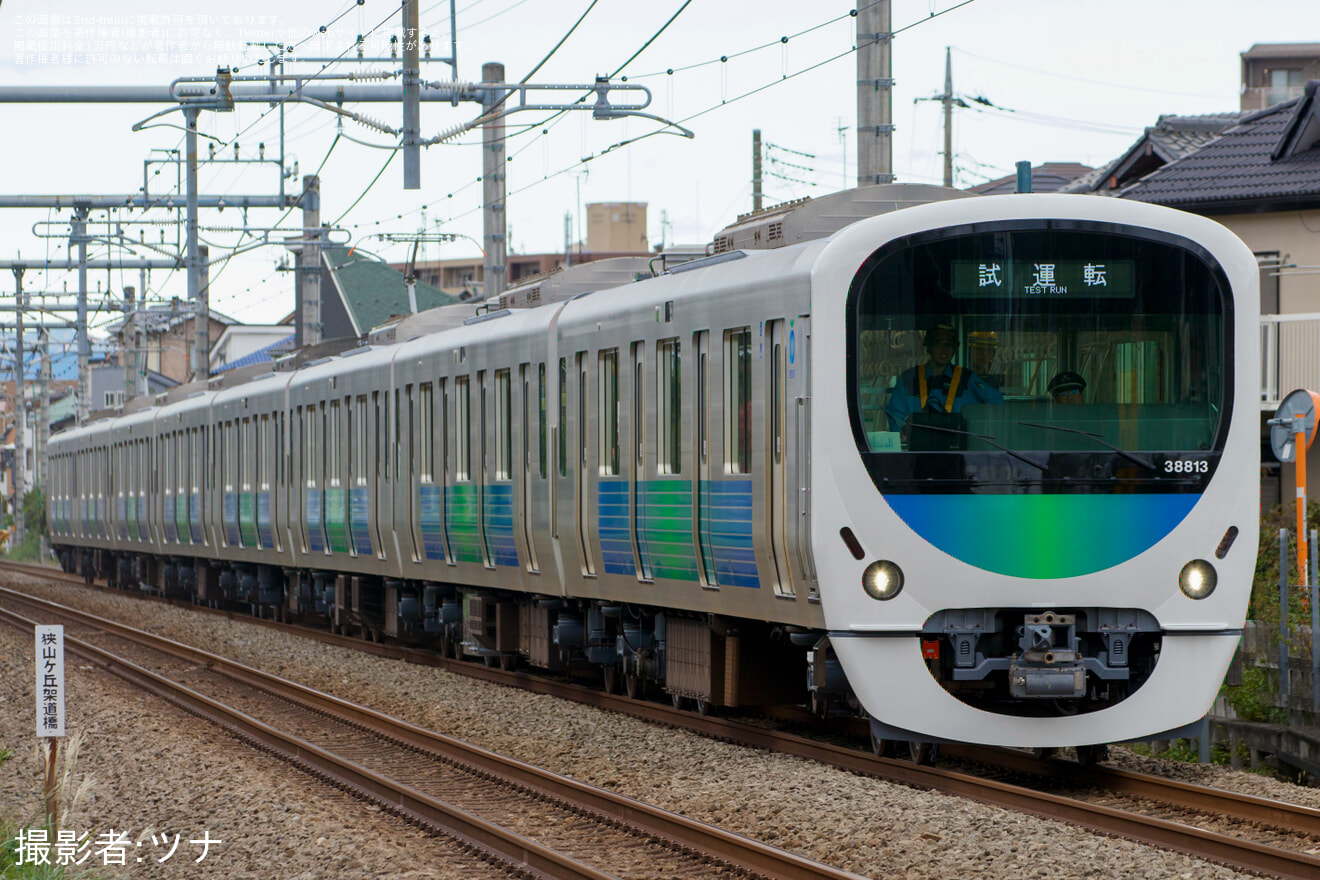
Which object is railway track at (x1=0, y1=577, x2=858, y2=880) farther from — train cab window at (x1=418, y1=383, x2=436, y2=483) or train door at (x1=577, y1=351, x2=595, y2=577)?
train cab window at (x1=418, y1=383, x2=436, y2=483)

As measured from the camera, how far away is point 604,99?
63.2ft

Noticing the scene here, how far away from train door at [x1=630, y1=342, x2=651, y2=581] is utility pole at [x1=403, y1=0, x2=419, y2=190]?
6.50m

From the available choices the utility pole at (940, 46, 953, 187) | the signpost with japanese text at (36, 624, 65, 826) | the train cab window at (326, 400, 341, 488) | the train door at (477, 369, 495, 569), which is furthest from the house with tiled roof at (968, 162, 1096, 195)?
the signpost with japanese text at (36, 624, 65, 826)

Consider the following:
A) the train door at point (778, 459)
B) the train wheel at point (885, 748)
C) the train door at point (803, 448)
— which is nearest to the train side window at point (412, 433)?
the train door at point (778, 459)

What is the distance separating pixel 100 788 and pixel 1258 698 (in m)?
7.08

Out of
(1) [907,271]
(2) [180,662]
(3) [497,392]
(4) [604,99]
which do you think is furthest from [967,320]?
(2) [180,662]

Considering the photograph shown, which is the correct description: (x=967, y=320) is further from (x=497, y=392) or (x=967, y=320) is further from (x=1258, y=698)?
(x=497, y=392)

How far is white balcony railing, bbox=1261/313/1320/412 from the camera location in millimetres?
20812

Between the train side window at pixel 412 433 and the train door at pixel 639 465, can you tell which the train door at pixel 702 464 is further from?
the train side window at pixel 412 433

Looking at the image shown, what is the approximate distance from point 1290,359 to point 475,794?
44.1 feet

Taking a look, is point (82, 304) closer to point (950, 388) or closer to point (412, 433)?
point (412, 433)

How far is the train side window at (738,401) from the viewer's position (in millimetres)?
11000

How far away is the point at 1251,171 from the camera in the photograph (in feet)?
78.5

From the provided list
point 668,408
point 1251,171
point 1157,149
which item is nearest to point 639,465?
point 668,408
